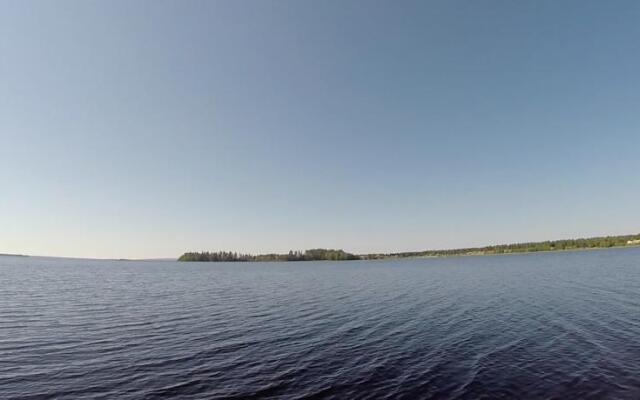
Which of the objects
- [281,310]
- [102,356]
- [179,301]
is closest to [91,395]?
[102,356]

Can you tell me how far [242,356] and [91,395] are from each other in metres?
8.35

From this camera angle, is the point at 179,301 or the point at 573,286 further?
the point at 573,286

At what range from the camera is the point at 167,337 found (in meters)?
26.5

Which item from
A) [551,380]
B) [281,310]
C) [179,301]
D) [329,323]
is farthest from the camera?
[179,301]

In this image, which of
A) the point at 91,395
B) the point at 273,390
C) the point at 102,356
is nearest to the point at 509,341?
the point at 273,390

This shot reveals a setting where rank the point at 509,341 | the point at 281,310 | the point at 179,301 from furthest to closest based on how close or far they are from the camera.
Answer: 1. the point at 179,301
2. the point at 281,310
3. the point at 509,341

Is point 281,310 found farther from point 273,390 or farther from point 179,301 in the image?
point 273,390

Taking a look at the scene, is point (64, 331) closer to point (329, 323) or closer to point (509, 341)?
point (329, 323)

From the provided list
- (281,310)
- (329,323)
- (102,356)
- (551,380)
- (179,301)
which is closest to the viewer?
(551,380)

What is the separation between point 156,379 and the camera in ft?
57.1

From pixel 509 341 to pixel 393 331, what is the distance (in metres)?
8.67

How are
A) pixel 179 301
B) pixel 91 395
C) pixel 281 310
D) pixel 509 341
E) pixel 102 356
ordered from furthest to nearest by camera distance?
1. pixel 179 301
2. pixel 281 310
3. pixel 509 341
4. pixel 102 356
5. pixel 91 395

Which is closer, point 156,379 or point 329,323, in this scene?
point 156,379

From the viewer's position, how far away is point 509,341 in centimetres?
2416
